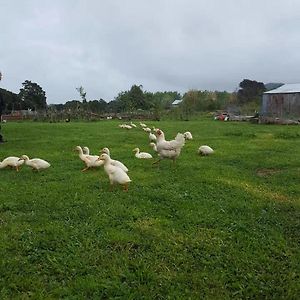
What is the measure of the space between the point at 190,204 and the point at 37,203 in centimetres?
291

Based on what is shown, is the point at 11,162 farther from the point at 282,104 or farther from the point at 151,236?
the point at 282,104

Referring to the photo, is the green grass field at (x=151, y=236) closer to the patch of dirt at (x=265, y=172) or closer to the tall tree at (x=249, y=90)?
the patch of dirt at (x=265, y=172)

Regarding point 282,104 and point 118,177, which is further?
point 282,104

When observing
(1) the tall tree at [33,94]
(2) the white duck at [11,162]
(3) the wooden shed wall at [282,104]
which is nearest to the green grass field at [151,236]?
(2) the white duck at [11,162]

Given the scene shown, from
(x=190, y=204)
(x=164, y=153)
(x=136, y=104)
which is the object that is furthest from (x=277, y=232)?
(x=136, y=104)

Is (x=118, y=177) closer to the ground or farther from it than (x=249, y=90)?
closer to the ground

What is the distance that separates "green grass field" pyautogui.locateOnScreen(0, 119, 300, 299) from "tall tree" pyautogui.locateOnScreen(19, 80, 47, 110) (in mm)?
61132

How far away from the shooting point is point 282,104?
148 ft

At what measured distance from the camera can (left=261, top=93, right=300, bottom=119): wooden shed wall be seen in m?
43.3

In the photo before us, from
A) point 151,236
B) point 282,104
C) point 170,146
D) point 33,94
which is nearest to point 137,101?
point 33,94

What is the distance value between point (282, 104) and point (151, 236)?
42.3 m

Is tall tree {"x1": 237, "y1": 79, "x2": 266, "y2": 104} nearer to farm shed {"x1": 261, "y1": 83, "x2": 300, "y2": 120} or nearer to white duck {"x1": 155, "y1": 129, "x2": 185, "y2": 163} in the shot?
farm shed {"x1": 261, "y1": 83, "x2": 300, "y2": 120}

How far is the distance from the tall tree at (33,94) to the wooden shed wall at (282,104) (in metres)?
38.4

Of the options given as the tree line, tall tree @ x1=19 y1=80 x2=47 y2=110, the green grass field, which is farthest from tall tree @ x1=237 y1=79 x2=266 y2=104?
the green grass field
